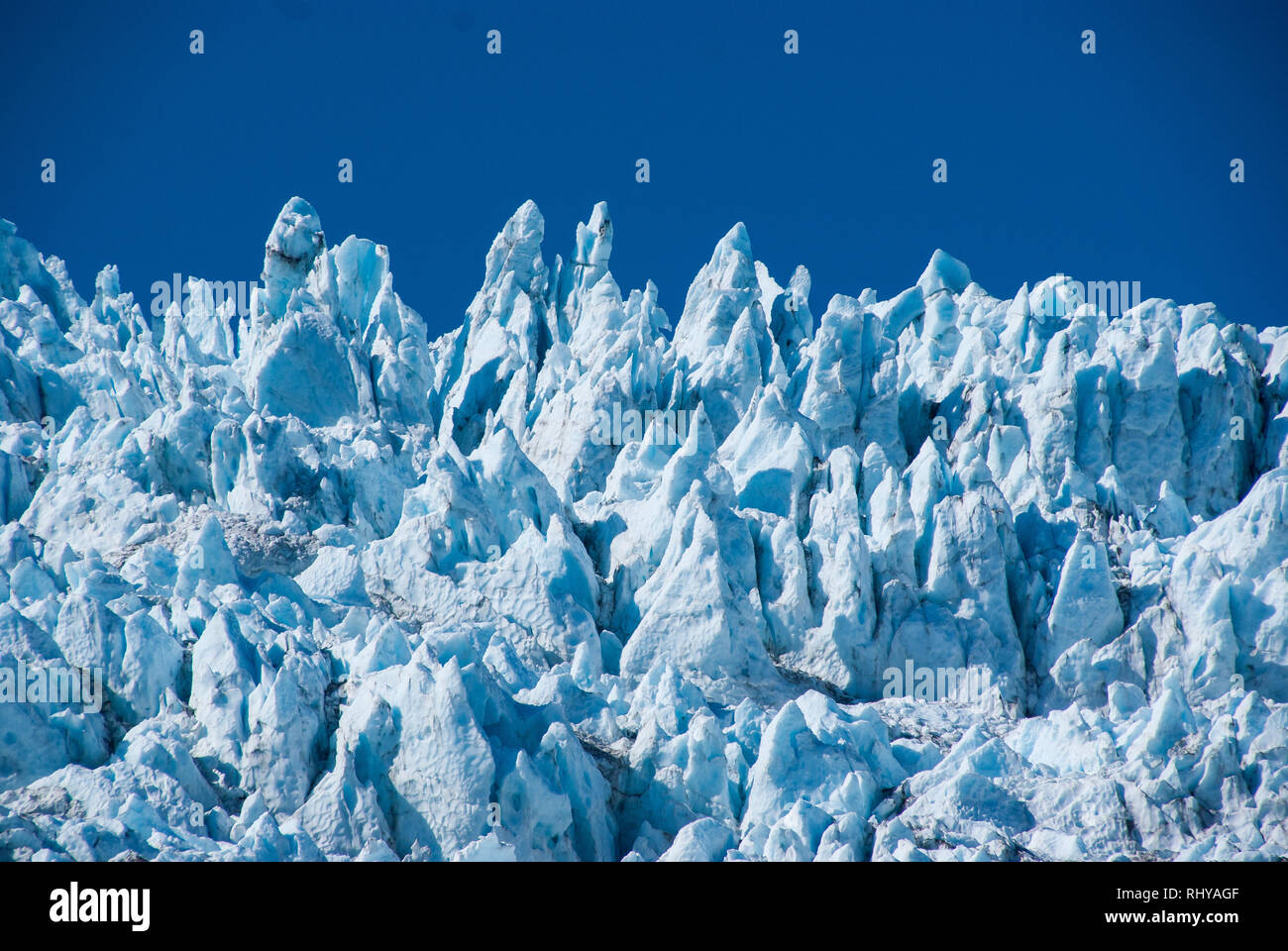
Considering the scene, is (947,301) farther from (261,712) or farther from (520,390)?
(261,712)

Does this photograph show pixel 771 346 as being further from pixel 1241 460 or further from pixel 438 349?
pixel 438 349

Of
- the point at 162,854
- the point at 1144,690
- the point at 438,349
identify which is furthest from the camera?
the point at 438,349

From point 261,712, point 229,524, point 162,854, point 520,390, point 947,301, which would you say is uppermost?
point 947,301

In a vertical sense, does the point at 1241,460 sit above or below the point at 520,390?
below

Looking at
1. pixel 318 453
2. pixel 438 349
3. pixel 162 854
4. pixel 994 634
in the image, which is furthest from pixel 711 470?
pixel 438 349

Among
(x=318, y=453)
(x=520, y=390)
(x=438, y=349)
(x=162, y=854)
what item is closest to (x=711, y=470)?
(x=318, y=453)

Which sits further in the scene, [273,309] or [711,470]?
[273,309]

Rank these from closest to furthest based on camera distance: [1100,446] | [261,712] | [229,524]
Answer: [261,712] < [229,524] < [1100,446]
